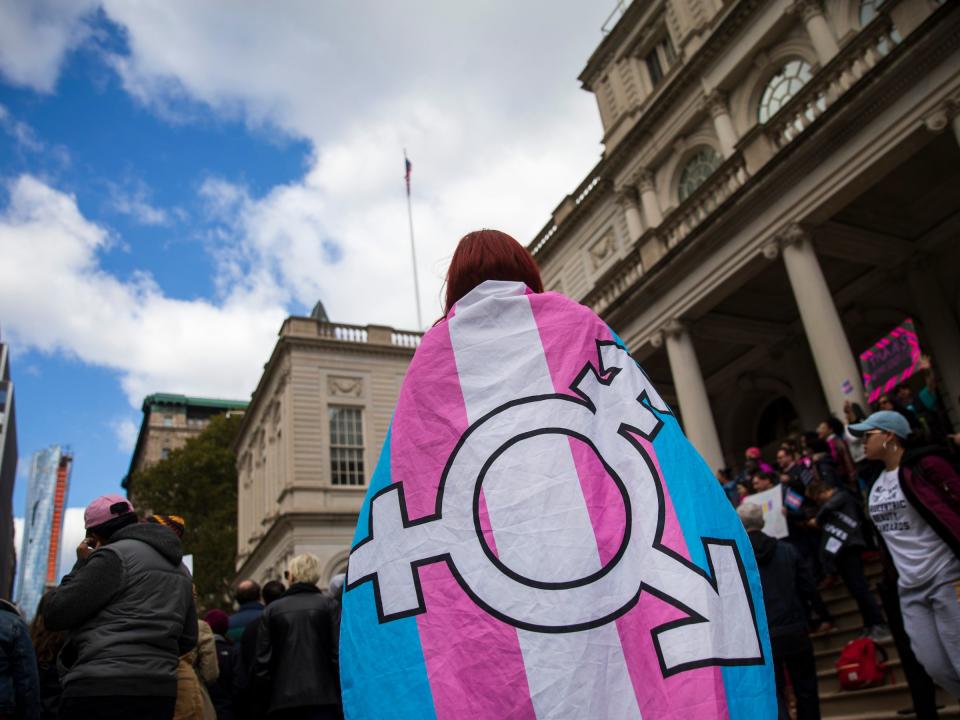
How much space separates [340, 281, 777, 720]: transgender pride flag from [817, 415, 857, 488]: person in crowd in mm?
7727

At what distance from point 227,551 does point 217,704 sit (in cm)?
3616

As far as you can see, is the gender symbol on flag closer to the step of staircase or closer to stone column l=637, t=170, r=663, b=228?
the step of staircase

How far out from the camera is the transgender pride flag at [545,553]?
5.66 feet

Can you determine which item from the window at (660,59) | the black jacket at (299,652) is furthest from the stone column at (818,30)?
the black jacket at (299,652)

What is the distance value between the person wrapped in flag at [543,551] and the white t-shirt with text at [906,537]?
299 cm

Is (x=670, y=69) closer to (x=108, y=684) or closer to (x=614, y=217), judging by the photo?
(x=614, y=217)

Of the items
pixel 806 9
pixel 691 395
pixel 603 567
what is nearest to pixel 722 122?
pixel 806 9

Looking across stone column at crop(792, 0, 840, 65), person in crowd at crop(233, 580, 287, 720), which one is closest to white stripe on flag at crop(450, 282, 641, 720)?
person in crowd at crop(233, 580, 287, 720)

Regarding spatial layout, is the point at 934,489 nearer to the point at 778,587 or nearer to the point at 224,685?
the point at 778,587

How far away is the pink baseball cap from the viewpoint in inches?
152

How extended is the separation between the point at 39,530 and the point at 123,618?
162m

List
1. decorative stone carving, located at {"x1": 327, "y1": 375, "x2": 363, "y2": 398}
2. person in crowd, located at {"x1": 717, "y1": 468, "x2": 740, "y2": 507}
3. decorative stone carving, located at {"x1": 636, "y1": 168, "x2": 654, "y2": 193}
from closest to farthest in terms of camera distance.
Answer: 1. person in crowd, located at {"x1": 717, "y1": 468, "x2": 740, "y2": 507}
2. decorative stone carving, located at {"x1": 636, "y1": 168, "x2": 654, "y2": 193}
3. decorative stone carving, located at {"x1": 327, "y1": 375, "x2": 363, "y2": 398}

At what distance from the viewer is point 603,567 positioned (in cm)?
184

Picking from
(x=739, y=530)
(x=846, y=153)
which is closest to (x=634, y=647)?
(x=739, y=530)
